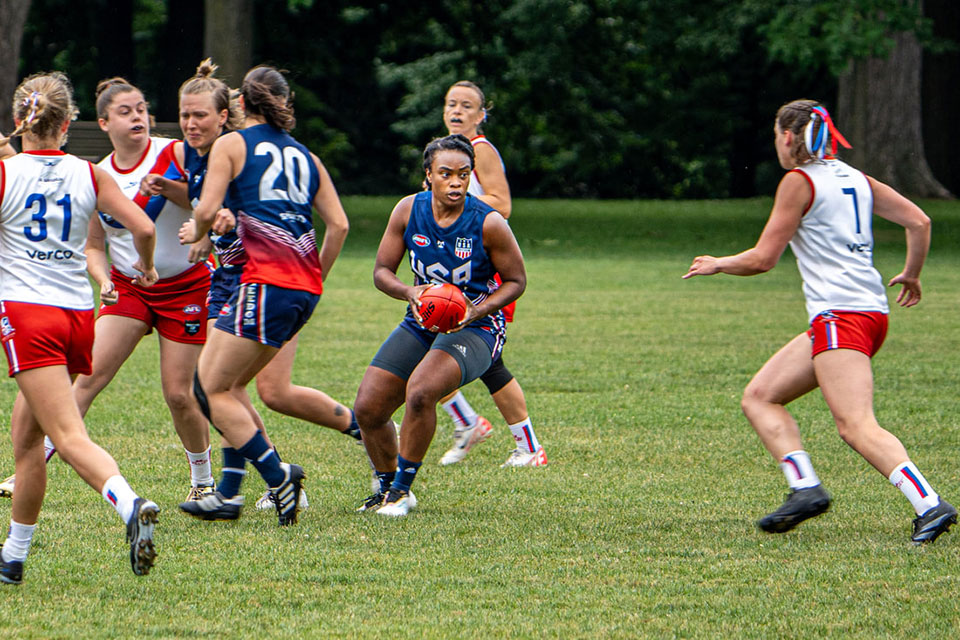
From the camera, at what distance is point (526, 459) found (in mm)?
7941

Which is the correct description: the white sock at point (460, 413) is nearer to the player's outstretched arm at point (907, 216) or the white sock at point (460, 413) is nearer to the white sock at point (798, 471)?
the white sock at point (798, 471)

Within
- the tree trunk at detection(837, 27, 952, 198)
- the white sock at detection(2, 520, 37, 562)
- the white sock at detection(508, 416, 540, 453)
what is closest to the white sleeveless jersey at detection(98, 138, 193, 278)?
the white sock at detection(2, 520, 37, 562)

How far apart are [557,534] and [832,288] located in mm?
1666

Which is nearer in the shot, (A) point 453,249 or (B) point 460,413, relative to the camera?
(A) point 453,249

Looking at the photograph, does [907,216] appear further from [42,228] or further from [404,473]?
[42,228]

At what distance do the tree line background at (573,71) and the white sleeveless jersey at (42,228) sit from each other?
60.8 ft

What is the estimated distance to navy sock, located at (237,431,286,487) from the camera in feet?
19.6

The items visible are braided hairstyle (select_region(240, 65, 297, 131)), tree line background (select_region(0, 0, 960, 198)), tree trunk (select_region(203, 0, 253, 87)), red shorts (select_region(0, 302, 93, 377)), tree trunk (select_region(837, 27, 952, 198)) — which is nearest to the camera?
red shorts (select_region(0, 302, 93, 377))

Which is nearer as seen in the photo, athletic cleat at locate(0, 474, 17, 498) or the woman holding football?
athletic cleat at locate(0, 474, 17, 498)

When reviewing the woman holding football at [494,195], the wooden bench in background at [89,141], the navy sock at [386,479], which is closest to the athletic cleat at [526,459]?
the woman holding football at [494,195]

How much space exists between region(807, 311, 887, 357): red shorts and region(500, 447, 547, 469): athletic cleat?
2.42 metres

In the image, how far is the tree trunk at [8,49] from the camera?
2236cm

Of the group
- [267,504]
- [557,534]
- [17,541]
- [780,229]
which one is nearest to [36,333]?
[17,541]

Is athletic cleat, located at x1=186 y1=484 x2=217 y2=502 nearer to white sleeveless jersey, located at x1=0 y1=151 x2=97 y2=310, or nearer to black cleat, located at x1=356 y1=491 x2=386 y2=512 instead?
black cleat, located at x1=356 y1=491 x2=386 y2=512
